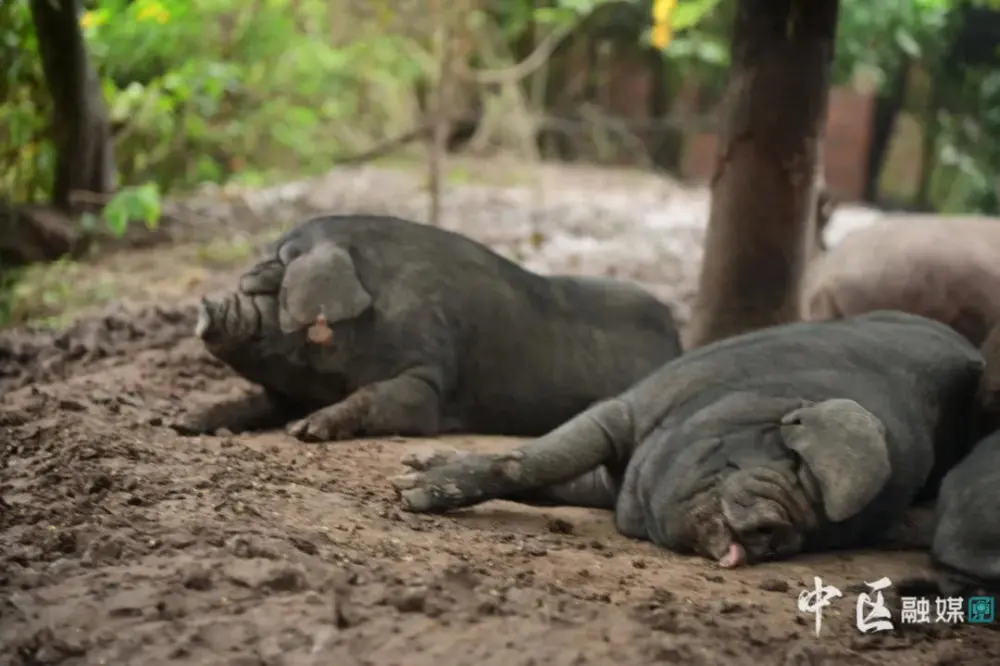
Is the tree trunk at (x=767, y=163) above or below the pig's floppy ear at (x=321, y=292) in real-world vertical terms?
above

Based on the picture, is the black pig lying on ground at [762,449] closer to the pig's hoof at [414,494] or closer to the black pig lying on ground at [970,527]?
the pig's hoof at [414,494]

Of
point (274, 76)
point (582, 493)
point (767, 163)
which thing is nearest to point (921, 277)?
point (767, 163)

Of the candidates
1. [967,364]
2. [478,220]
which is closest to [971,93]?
[478,220]

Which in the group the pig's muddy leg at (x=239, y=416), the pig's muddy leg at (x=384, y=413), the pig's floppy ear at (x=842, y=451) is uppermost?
the pig's floppy ear at (x=842, y=451)

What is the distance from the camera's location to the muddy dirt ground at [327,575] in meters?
2.23

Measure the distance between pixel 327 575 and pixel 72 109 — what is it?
5.53m

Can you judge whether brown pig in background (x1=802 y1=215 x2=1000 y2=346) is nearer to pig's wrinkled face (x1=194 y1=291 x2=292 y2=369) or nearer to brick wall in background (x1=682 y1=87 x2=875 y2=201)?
pig's wrinkled face (x1=194 y1=291 x2=292 y2=369)

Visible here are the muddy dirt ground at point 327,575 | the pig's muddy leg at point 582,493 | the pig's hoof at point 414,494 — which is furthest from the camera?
the pig's muddy leg at point 582,493

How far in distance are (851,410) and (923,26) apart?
6.43 metres

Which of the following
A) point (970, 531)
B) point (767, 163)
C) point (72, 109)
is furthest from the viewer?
point (72, 109)

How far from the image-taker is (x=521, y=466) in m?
3.48

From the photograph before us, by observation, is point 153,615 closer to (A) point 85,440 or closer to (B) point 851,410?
(A) point 85,440

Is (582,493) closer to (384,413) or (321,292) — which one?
(384,413)

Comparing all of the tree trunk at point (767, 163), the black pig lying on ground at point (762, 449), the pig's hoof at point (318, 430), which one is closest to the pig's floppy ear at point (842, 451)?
the black pig lying on ground at point (762, 449)
